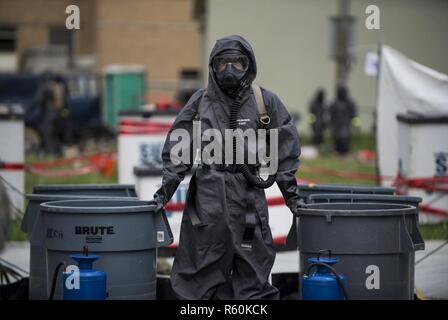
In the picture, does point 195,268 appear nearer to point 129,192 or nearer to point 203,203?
point 203,203

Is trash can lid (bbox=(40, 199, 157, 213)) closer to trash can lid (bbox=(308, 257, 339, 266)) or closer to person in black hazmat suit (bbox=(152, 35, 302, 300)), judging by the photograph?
person in black hazmat suit (bbox=(152, 35, 302, 300))

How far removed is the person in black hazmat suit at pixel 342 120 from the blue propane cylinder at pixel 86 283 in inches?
894

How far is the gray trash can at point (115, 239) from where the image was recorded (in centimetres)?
738

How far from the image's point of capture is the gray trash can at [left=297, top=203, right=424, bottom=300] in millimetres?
7430

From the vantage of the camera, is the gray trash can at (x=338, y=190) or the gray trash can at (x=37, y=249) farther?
the gray trash can at (x=338, y=190)

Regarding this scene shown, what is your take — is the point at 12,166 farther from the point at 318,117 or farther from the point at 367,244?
→ the point at 318,117

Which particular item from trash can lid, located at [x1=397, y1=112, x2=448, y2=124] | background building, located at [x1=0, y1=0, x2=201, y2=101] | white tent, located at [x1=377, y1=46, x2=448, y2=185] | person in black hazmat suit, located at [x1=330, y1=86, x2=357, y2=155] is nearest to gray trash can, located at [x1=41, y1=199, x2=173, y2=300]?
white tent, located at [x1=377, y1=46, x2=448, y2=185]

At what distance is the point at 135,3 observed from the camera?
4781 centimetres

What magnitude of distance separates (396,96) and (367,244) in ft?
24.9

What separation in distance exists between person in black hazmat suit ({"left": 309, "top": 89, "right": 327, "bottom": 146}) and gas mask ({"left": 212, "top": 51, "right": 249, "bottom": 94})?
2476 cm

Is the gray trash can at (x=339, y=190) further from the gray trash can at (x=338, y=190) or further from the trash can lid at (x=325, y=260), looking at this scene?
the trash can lid at (x=325, y=260)

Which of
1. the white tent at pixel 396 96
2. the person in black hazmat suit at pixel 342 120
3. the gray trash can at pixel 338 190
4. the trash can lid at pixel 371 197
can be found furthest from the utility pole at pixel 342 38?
the trash can lid at pixel 371 197

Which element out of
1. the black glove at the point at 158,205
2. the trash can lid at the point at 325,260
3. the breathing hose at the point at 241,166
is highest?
the breathing hose at the point at 241,166

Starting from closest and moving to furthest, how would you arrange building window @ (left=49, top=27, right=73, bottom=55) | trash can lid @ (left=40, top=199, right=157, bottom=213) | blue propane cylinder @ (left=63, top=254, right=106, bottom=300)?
1. blue propane cylinder @ (left=63, top=254, right=106, bottom=300)
2. trash can lid @ (left=40, top=199, right=157, bottom=213)
3. building window @ (left=49, top=27, right=73, bottom=55)
